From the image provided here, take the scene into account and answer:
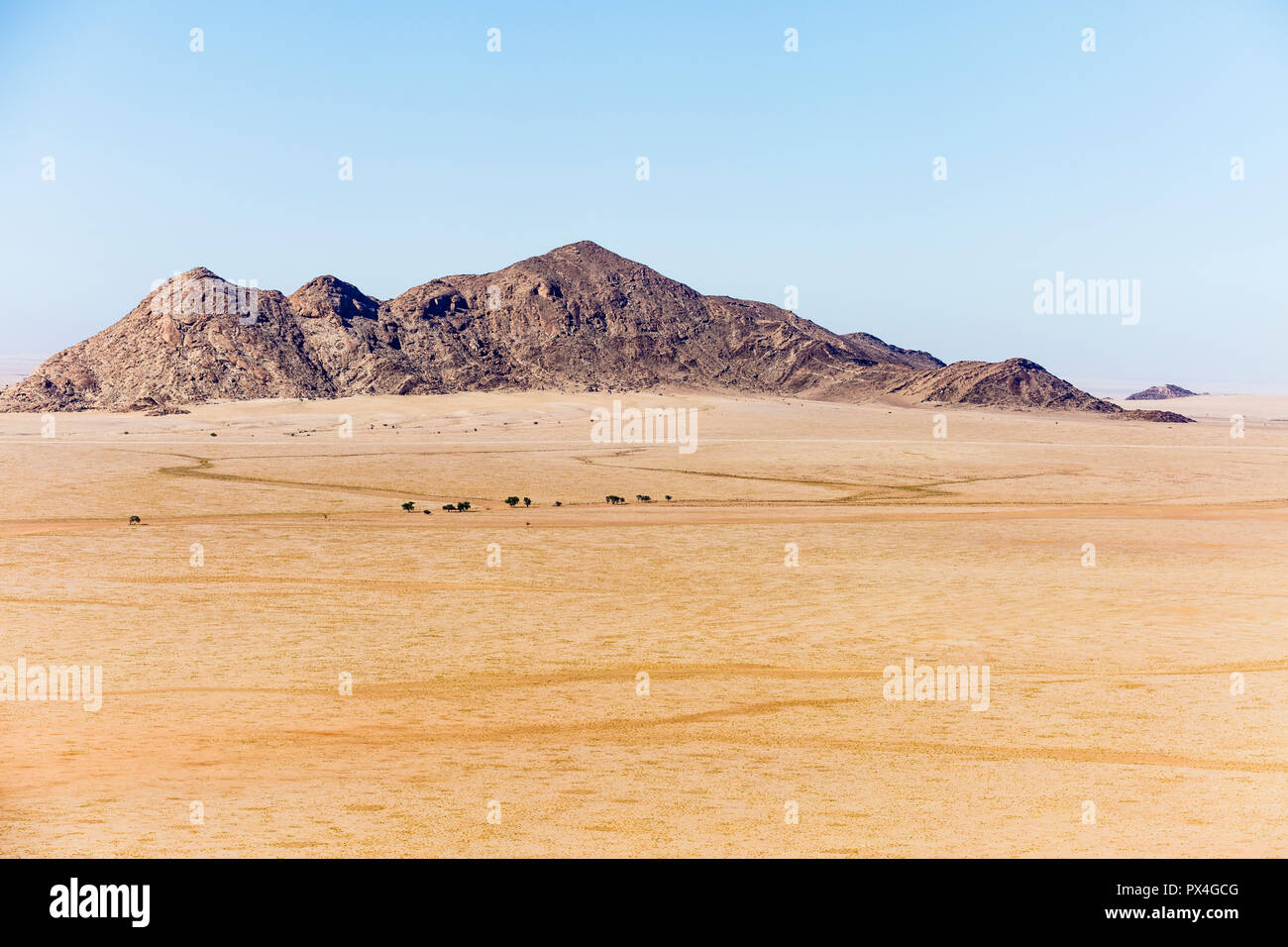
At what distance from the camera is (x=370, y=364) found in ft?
561

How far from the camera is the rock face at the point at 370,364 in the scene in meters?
154

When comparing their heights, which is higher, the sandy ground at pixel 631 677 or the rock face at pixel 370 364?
the rock face at pixel 370 364

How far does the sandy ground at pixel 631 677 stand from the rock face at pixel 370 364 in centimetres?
10743

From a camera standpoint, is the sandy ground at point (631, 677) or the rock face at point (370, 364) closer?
the sandy ground at point (631, 677)

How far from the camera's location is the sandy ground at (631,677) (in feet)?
45.8

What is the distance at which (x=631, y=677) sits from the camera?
2184 cm

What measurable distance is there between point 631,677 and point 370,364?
157 metres

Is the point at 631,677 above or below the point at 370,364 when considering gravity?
below

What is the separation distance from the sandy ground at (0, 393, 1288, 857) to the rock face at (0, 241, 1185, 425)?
352 ft

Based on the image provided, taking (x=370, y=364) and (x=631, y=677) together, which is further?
(x=370, y=364)

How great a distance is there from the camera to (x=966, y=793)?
15.2 m

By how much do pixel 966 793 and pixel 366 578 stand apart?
69.5 ft

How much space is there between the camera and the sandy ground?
1397cm
